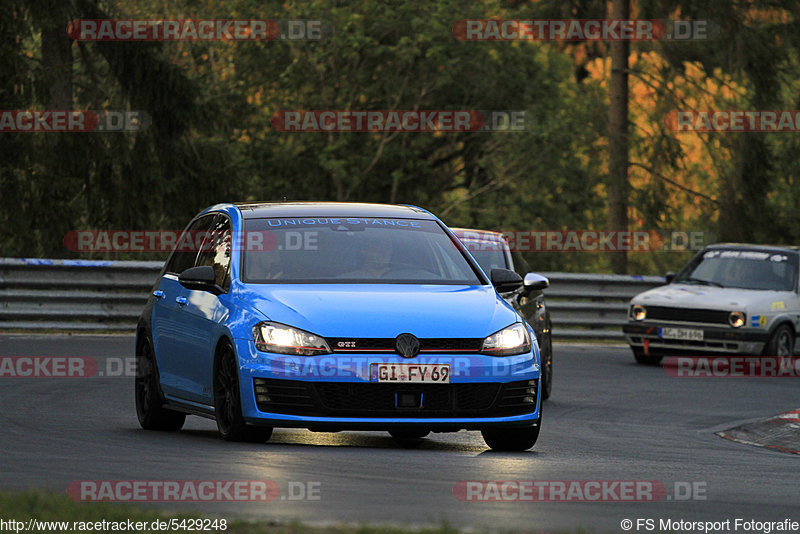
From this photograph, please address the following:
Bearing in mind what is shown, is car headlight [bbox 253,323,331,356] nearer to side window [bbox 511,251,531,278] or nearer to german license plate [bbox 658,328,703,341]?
side window [bbox 511,251,531,278]

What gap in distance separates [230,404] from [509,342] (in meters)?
1.84

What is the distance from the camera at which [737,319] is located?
859 inches

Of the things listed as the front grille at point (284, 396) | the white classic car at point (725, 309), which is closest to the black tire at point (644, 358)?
the white classic car at point (725, 309)

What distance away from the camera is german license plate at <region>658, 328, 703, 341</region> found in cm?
2195

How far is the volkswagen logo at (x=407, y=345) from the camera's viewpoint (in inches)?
411

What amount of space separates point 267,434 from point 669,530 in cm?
390

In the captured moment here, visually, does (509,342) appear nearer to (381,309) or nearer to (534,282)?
(381,309)

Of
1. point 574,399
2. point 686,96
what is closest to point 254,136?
point 686,96

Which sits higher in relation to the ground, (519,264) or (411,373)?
(411,373)

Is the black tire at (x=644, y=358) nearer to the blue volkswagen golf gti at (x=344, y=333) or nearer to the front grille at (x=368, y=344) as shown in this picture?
the blue volkswagen golf gti at (x=344, y=333)

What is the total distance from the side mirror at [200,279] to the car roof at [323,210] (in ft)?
2.45

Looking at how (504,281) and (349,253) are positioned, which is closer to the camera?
(349,253)

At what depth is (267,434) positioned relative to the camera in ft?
35.9

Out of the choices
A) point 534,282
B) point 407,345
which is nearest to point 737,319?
point 534,282
